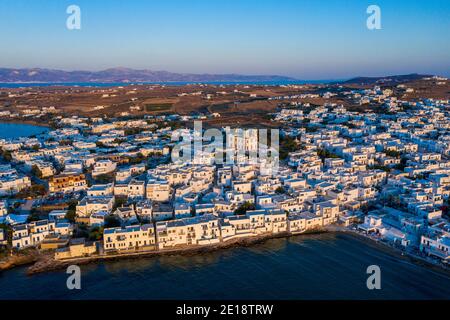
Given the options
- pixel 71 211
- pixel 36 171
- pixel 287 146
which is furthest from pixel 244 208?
pixel 36 171

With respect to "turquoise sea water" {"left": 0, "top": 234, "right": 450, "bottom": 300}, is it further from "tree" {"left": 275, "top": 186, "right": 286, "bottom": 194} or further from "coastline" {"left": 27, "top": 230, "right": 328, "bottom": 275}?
"tree" {"left": 275, "top": 186, "right": 286, "bottom": 194}

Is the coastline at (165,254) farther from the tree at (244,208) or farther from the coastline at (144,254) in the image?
the tree at (244,208)

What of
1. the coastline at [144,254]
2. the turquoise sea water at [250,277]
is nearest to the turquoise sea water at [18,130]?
the coastline at [144,254]

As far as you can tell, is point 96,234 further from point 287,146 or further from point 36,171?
point 287,146

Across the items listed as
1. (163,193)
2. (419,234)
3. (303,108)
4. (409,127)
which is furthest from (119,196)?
(303,108)

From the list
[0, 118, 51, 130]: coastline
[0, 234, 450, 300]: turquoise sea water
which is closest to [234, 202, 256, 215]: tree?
[0, 234, 450, 300]: turquoise sea water

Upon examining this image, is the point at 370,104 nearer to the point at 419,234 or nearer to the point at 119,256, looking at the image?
the point at 419,234

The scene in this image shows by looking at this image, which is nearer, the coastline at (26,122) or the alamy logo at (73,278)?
the alamy logo at (73,278)
